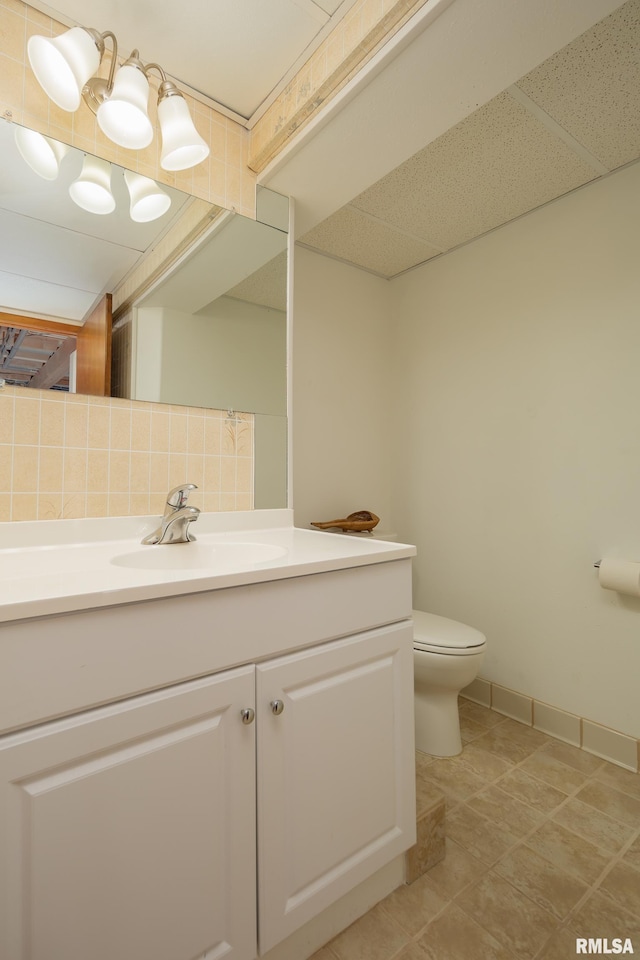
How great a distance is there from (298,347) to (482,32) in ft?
3.95

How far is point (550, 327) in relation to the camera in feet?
5.74

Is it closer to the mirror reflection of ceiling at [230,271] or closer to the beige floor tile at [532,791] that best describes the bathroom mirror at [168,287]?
the mirror reflection of ceiling at [230,271]

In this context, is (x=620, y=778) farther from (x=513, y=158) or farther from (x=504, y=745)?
(x=513, y=158)

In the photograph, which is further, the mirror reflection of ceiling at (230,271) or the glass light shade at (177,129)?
the mirror reflection of ceiling at (230,271)

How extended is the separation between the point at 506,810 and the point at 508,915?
0.36 m

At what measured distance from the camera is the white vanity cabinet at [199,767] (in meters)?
0.61

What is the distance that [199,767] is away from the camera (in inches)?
29.1

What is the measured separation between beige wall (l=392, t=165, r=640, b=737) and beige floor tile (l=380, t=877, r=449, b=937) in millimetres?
923

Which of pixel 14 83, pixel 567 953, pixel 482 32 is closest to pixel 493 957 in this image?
pixel 567 953

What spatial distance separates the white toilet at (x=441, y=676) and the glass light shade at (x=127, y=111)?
5.56ft

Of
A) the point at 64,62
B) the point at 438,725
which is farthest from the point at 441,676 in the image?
the point at 64,62

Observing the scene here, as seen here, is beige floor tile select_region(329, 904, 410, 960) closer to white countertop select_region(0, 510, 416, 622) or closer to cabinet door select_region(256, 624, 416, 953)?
cabinet door select_region(256, 624, 416, 953)

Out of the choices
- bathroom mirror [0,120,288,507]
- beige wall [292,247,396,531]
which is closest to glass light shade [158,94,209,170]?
bathroom mirror [0,120,288,507]

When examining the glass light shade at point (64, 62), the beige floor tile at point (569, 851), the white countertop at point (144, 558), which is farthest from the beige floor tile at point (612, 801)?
the glass light shade at point (64, 62)
